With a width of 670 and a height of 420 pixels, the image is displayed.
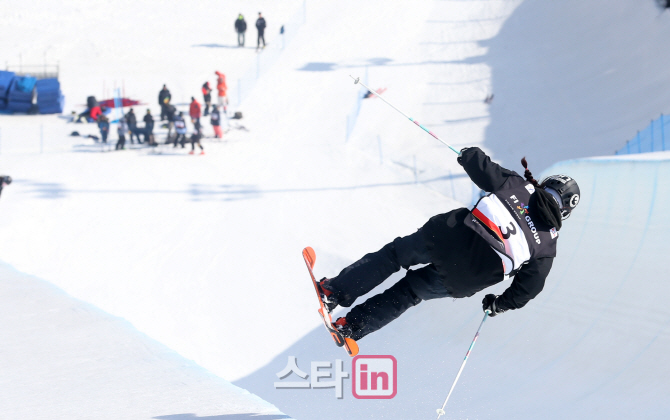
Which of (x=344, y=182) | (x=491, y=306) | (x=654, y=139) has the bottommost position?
(x=344, y=182)

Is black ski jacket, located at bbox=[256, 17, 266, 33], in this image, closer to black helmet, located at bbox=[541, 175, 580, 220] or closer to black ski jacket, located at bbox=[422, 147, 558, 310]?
black ski jacket, located at bbox=[422, 147, 558, 310]

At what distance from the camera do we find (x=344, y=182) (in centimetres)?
1263

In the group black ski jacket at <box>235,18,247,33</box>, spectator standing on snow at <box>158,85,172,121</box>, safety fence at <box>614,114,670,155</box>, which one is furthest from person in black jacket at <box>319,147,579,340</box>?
black ski jacket at <box>235,18,247,33</box>

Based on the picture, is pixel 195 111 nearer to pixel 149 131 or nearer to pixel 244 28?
pixel 149 131

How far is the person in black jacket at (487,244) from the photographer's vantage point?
348cm

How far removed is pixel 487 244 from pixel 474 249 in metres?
0.08

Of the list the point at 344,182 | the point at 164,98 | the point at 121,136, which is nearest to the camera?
the point at 344,182

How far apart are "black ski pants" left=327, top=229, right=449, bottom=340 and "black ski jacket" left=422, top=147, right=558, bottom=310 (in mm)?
125

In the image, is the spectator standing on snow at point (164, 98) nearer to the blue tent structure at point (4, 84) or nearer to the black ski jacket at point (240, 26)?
the blue tent structure at point (4, 84)

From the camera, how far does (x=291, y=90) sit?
17.1 m

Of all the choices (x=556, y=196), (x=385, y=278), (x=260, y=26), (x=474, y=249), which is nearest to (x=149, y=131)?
(x=260, y=26)

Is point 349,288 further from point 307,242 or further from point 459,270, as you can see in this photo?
point 307,242

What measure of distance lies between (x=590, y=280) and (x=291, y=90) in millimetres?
12449

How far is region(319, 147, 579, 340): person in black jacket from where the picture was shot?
3484 mm
